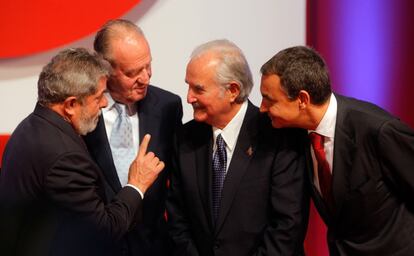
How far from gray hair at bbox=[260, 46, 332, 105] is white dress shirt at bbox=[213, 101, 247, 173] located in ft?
0.84

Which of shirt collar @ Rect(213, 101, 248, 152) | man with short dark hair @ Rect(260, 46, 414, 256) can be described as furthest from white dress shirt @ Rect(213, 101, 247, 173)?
man with short dark hair @ Rect(260, 46, 414, 256)

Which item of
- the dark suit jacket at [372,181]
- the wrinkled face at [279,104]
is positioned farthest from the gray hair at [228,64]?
the dark suit jacket at [372,181]

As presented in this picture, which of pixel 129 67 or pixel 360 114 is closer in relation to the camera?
pixel 360 114

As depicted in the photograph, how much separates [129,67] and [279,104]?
568mm

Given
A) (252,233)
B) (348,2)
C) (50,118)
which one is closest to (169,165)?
(252,233)

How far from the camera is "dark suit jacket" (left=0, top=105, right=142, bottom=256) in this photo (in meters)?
1.83

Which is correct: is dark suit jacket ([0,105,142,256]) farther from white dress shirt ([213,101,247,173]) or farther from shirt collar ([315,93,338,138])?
shirt collar ([315,93,338,138])

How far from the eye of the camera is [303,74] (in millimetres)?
1922

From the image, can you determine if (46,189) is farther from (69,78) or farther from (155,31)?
(155,31)

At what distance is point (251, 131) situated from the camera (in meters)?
2.12

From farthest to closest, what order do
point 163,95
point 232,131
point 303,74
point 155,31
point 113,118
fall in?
point 155,31
point 163,95
point 113,118
point 232,131
point 303,74

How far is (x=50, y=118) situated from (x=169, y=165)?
581 millimetres

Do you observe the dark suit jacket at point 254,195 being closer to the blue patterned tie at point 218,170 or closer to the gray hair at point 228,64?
the blue patterned tie at point 218,170

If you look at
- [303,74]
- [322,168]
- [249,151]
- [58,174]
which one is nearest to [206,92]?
[249,151]
